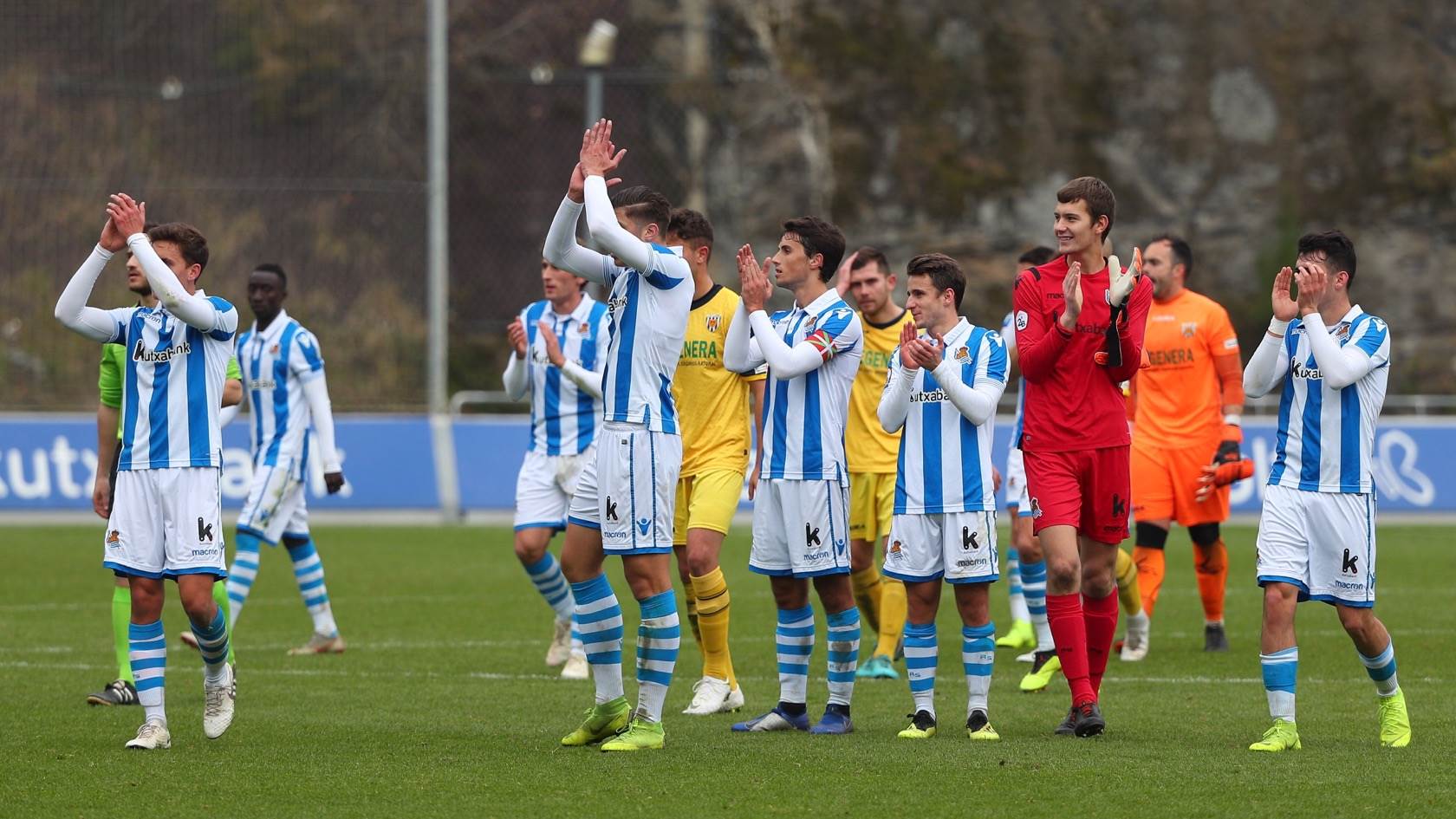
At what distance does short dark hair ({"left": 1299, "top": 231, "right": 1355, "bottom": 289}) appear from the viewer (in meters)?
7.62

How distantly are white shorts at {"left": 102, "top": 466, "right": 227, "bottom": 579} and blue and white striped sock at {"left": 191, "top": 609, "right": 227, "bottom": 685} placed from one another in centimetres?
25

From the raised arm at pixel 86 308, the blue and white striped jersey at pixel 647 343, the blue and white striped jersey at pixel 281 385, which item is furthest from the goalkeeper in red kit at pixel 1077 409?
the blue and white striped jersey at pixel 281 385

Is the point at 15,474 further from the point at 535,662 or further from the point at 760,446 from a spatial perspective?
the point at 760,446

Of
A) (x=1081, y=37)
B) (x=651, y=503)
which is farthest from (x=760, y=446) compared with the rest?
(x=1081, y=37)

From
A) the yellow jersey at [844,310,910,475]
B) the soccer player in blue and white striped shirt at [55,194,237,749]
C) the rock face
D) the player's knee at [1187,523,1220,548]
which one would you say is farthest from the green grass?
the rock face

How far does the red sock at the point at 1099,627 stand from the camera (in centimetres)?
827

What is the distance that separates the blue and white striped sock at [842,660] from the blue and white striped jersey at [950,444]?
56 cm

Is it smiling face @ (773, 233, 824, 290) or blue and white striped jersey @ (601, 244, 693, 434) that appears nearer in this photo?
blue and white striped jersey @ (601, 244, 693, 434)

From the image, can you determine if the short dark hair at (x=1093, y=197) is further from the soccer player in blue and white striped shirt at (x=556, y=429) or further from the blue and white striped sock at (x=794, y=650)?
the soccer player in blue and white striped shirt at (x=556, y=429)

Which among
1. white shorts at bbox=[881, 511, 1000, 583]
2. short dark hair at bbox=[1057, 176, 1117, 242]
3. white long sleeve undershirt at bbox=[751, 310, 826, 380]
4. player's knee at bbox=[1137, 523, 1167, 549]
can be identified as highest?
short dark hair at bbox=[1057, 176, 1117, 242]

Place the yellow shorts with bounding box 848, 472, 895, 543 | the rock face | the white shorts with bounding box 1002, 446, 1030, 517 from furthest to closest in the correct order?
the rock face < the white shorts with bounding box 1002, 446, 1030, 517 < the yellow shorts with bounding box 848, 472, 895, 543

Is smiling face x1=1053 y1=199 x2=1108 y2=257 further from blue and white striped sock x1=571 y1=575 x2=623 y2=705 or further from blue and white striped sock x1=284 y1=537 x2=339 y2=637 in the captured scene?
blue and white striped sock x1=284 y1=537 x2=339 y2=637

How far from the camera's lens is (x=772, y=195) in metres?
28.2

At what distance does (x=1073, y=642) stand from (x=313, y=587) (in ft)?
17.1
